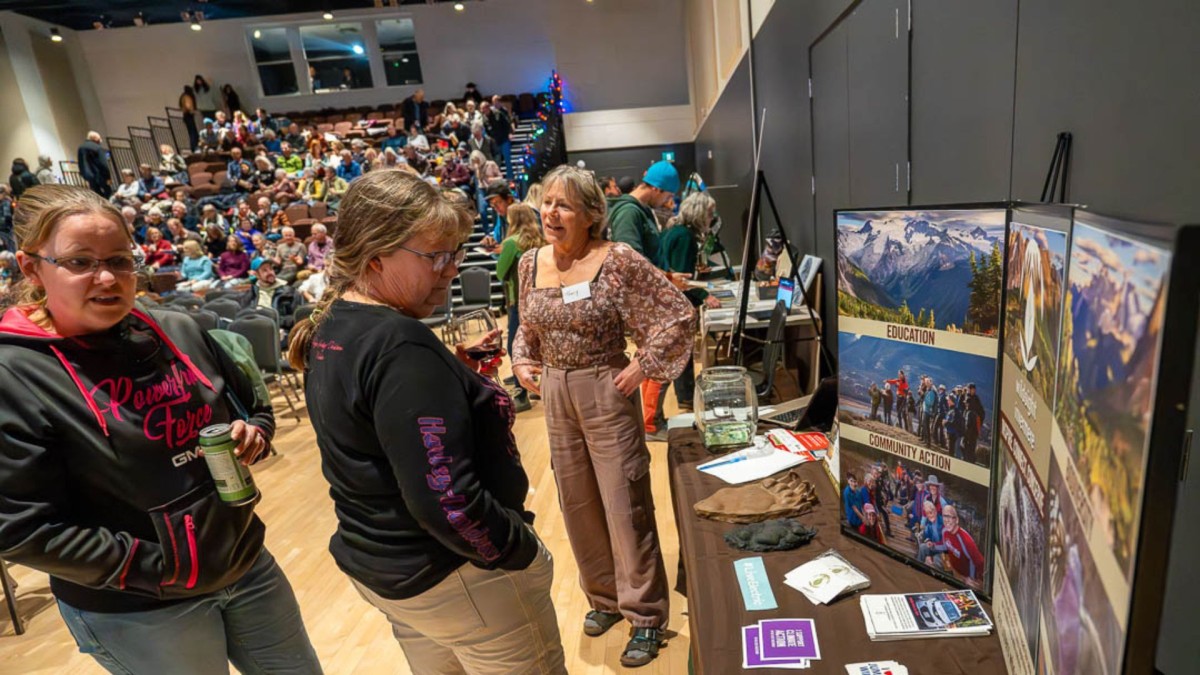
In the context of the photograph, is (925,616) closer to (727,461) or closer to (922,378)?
(922,378)

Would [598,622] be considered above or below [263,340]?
below

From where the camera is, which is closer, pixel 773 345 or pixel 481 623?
pixel 481 623

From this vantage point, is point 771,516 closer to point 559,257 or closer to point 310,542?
point 559,257

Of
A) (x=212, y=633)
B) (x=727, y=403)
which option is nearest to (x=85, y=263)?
(x=212, y=633)

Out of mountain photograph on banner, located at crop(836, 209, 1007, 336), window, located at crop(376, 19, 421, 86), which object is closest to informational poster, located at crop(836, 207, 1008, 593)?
mountain photograph on banner, located at crop(836, 209, 1007, 336)

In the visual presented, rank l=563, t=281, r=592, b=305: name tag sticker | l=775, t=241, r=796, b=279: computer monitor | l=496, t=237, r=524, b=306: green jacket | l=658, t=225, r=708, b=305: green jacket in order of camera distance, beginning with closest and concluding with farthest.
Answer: l=563, t=281, r=592, b=305: name tag sticker → l=496, t=237, r=524, b=306: green jacket → l=658, t=225, r=708, b=305: green jacket → l=775, t=241, r=796, b=279: computer monitor

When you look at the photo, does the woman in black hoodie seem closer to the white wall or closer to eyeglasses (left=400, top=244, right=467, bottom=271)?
the white wall

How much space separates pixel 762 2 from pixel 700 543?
207 inches

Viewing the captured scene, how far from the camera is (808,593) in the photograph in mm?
1166

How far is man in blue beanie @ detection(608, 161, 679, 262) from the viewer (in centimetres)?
326

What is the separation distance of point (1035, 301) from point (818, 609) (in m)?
0.66

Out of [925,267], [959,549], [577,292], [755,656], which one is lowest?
[755,656]

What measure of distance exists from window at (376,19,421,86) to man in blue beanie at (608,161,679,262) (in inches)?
653

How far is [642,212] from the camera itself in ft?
10.9
